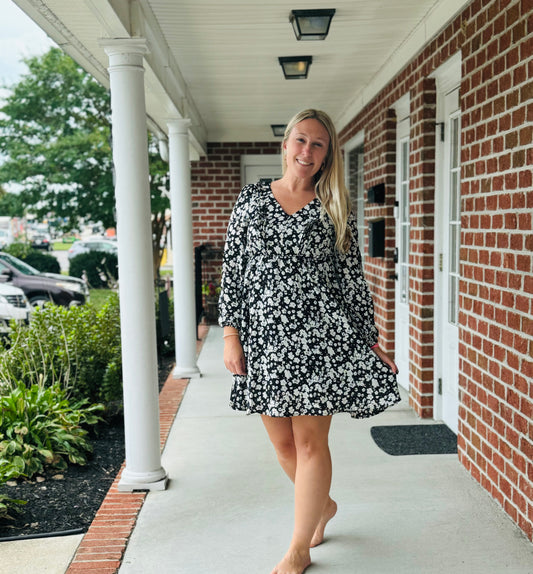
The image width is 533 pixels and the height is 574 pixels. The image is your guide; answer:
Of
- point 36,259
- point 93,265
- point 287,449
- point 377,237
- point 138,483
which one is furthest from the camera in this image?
point 93,265

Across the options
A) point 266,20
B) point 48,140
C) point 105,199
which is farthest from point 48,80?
point 266,20

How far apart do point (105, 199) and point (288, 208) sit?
14.1 metres

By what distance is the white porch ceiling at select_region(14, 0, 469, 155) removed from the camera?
342cm

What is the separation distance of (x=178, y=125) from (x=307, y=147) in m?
3.51

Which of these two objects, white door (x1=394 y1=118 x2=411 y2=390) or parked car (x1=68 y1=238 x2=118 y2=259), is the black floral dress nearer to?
white door (x1=394 y1=118 x2=411 y2=390)

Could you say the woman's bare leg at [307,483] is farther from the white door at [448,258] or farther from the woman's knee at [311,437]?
the white door at [448,258]

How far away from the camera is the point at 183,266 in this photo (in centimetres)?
628

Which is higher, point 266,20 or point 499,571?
point 266,20

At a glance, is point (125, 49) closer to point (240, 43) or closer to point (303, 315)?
point (240, 43)

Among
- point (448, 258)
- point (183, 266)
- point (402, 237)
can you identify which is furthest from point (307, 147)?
point (183, 266)

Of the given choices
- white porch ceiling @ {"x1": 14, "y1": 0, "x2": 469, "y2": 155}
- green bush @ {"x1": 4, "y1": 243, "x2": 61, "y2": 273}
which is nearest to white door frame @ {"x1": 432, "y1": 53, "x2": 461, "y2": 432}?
white porch ceiling @ {"x1": 14, "y1": 0, "x2": 469, "y2": 155}

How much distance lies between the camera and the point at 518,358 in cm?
295

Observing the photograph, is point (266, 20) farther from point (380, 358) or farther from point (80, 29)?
point (380, 358)

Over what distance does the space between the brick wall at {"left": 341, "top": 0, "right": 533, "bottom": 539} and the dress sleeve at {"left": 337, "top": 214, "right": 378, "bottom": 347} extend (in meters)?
0.67
